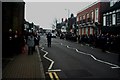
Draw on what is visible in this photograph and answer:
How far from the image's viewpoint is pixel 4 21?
17875mm

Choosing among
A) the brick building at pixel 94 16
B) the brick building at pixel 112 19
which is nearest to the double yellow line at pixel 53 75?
the brick building at pixel 112 19

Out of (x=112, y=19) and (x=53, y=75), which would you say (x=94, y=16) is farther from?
(x=53, y=75)

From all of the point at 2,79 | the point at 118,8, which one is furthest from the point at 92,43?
the point at 2,79

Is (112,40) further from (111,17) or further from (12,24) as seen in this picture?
(111,17)

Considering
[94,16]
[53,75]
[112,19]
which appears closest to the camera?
[53,75]

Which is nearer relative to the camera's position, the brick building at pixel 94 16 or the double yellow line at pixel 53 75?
the double yellow line at pixel 53 75

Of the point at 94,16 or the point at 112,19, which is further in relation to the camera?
the point at 94,16

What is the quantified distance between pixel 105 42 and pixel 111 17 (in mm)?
14166

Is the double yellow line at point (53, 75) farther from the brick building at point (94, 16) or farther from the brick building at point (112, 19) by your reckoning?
the brick building at point (94, 16)

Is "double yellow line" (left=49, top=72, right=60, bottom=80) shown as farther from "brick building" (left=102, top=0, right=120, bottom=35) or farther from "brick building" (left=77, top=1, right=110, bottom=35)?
"brick building" (left=77, top=1, right=110, bottom=35)

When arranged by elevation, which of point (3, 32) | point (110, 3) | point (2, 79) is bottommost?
point (2, 79)

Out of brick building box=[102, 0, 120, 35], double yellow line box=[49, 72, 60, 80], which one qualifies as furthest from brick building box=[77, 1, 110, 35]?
double yellow line box=[49, 72, 60, 80]

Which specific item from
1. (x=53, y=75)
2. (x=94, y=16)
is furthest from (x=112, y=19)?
(x=53, y=75)

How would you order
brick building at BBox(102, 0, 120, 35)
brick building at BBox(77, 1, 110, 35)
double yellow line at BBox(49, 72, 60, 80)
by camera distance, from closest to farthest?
1. double yellow line at BBox(49, 72, 60, 80)
2. brick building at BBox(102, 0, 120, 35)
3. brick building at BBox(77, 1, 110, 35)
